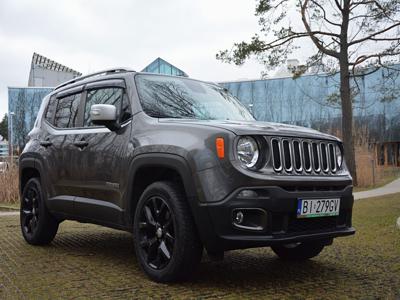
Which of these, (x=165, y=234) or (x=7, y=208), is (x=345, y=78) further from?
(x=165, y=234)

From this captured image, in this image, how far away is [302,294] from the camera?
156 inches

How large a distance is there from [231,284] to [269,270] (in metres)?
0.73

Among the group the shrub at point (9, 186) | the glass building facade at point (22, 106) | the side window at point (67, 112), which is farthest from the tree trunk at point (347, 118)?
the glass building facade at point (22, 106)

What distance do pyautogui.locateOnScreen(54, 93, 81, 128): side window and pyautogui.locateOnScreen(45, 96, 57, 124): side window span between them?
0.34 ft

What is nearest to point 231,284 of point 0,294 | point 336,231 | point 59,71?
point 336,231

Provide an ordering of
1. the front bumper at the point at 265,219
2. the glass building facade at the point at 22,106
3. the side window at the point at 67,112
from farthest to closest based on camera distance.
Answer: the glass building facade at the point at 22,106, the side window at the point at 67,112, the front bumper at the point at 265,219

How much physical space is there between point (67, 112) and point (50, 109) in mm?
549

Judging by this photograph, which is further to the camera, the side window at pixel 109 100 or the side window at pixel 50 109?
the side window at pixel 50 109

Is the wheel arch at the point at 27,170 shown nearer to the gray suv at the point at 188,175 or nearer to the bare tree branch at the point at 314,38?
the gray suv at the point at 188,175

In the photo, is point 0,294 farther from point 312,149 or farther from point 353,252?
point 353,252

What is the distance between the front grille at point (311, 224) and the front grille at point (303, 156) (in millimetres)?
380

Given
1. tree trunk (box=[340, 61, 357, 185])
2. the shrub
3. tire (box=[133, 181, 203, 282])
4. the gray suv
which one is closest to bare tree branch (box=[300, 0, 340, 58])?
tree trunk (box=[340, 61, 357, 185])

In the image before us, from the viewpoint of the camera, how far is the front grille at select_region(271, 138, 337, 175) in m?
4.02

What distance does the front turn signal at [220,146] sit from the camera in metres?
3.89
